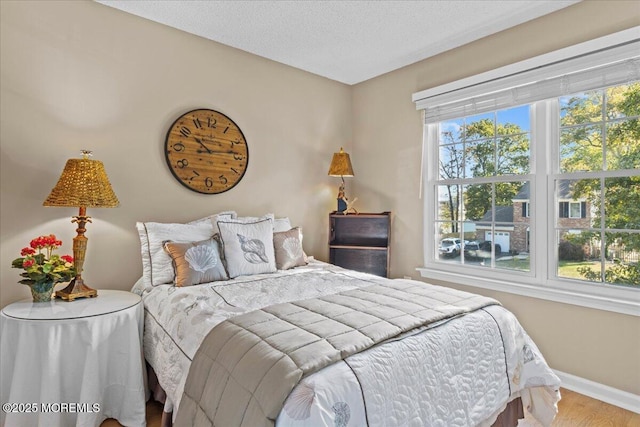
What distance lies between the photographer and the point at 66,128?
2.33 m

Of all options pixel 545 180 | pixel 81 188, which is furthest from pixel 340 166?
pixel 81 188

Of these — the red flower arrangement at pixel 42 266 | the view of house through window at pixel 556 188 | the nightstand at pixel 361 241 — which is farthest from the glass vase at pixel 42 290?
the view of house through window at pixel 556 188

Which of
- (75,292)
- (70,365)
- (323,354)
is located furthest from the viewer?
(75,292)

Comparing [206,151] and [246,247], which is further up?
[206,151]

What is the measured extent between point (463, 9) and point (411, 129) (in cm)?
112

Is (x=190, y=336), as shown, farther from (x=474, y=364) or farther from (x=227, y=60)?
(x=227, y=60)

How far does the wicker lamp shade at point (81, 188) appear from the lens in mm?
1990

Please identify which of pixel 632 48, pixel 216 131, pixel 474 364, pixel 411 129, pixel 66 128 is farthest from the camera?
pixel 411 129

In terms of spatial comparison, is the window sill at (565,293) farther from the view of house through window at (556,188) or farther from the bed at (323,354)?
the bed at (323,354)

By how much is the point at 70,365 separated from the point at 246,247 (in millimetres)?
1169

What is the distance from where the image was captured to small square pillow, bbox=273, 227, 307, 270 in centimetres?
279

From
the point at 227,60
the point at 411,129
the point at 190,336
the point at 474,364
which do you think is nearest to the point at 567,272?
the point at 474,364

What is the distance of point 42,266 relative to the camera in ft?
6.29

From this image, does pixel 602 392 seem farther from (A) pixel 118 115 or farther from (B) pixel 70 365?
(A) pixel 118 115
